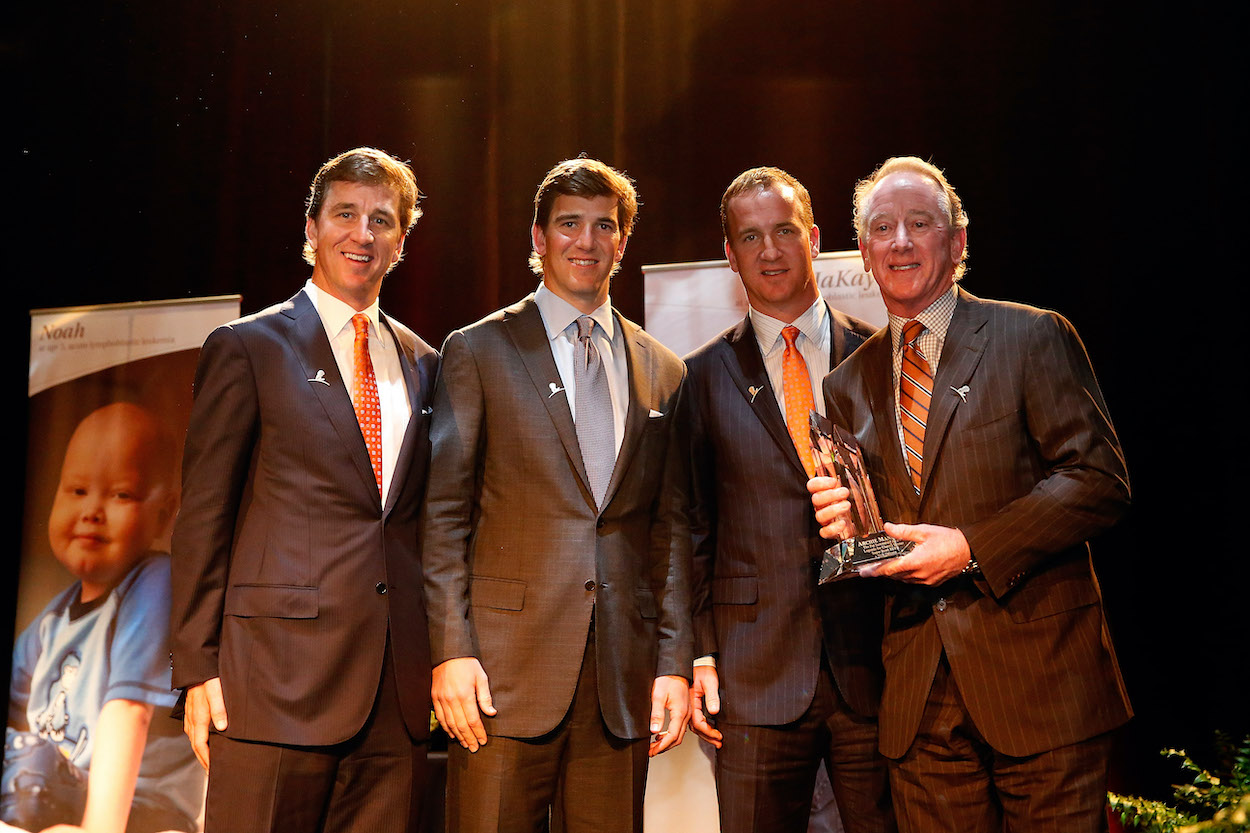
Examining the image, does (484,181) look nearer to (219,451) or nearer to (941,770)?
(219,451)

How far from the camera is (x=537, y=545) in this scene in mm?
2381

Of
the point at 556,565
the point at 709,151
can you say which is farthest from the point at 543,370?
the point at 709,151

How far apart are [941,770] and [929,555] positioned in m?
0.54

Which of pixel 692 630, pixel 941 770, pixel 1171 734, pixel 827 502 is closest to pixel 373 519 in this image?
pixel 692 630

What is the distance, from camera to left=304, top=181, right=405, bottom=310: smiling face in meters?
2.60

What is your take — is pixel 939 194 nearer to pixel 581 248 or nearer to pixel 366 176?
pixel 581 248

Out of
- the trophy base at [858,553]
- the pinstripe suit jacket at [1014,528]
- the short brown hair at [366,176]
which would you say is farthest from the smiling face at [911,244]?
the short brown hair at [366,176]

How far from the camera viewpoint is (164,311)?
4.37m

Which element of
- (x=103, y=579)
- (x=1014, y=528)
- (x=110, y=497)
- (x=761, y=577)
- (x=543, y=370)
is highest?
→ (x=543, y=370)

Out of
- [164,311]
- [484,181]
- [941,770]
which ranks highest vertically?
[484,181]

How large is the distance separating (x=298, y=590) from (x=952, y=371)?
5.53ft

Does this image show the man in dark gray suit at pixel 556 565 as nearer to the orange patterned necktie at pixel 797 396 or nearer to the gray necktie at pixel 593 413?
the gray necktie at pixel 593 413

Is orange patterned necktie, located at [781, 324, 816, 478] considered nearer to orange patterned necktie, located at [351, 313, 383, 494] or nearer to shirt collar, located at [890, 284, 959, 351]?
shirt collar, located at [890, 284, 959, 351]

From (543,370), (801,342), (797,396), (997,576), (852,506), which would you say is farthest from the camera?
(801,342)
